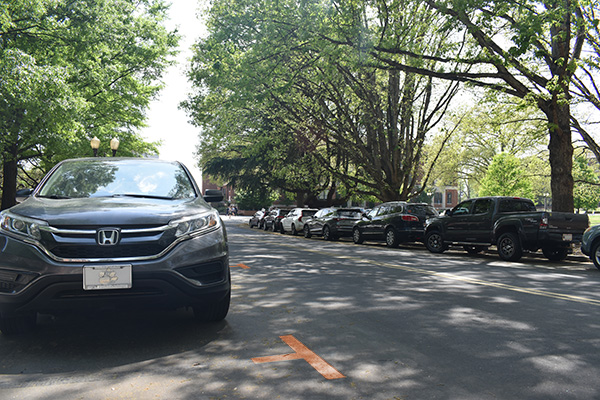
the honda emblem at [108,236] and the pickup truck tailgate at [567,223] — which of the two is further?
the pickup truck tailgate at [567,223]

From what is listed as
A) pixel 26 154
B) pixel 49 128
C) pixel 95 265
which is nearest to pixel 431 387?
pixel 95 265

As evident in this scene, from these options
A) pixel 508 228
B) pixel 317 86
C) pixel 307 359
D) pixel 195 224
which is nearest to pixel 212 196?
pixel 195 224

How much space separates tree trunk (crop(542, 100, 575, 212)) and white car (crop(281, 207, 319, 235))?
14880mm

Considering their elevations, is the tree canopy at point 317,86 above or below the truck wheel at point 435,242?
above

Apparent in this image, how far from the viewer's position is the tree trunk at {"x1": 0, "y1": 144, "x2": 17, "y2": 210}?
23516 mm

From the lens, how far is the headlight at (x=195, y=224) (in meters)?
4.58

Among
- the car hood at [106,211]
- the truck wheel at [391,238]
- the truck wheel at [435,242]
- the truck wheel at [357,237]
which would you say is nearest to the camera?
the car hood at [106,211]

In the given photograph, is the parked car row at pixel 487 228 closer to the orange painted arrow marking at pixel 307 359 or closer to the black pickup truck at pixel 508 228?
the black pickup truck at pixel 508 228

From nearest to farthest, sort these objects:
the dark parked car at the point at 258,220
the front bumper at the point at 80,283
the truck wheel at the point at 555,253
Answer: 1. the front bumper at the point at 80,283
2. the truck wheel at the point at 555,253
3. the dark parked car at the point at 258,220

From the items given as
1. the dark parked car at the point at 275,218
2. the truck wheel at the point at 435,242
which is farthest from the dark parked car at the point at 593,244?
the dark parked car at the point at 275,218

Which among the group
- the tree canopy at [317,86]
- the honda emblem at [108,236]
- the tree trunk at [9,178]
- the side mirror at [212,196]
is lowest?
the honda emblem at [108,236]

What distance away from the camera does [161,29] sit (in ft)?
91.7

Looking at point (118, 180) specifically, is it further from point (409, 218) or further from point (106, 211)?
point (409, 218)

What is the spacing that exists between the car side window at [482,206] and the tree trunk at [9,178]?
20.3 meters
